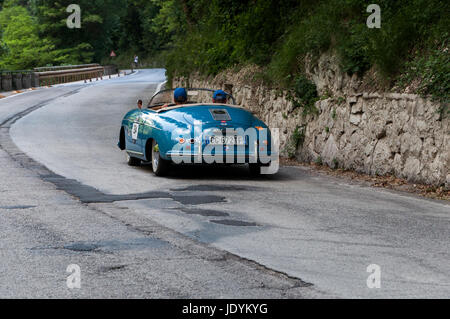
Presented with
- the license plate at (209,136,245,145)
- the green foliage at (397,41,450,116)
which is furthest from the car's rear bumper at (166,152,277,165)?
the green foliage at (397,41,450,116)

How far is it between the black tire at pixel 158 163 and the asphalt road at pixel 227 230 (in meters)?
0.23

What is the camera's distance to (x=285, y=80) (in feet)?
53.4

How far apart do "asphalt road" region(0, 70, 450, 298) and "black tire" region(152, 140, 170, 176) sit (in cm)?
23

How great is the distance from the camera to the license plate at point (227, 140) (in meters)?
11.8

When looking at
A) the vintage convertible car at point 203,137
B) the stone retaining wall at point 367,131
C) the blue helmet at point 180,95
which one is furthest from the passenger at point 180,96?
the stone retaining wall at point 367,131

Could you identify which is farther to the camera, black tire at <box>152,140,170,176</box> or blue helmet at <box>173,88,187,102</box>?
blue helmet at <box>173,88,187,102</box>

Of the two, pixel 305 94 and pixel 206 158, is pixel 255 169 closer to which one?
pixel 206 158

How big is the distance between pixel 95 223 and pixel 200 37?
2160cm

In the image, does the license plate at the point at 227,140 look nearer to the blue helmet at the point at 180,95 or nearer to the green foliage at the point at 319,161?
the blue helmet at the point at 180,95

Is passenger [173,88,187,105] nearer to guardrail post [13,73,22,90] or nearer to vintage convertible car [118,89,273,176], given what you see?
vintage convertible car [118,89,273,176]

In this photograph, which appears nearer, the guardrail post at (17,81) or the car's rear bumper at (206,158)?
the car's rear bumper at (206,158)

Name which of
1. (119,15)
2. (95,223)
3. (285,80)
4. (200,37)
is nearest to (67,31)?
(119,15)

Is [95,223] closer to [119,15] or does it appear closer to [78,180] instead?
[78,180]

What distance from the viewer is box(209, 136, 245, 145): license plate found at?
38.9 feet
